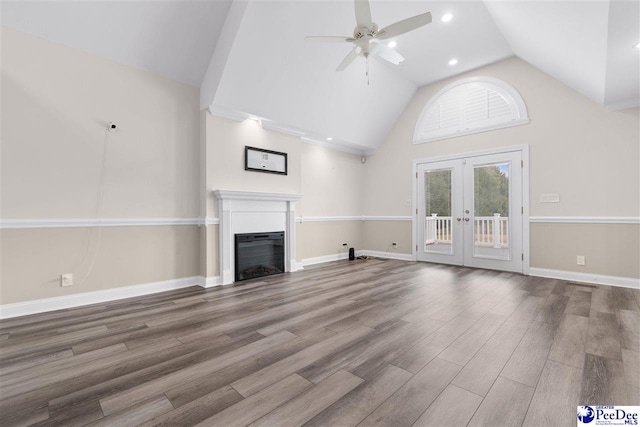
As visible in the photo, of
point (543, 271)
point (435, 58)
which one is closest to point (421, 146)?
point (435, 58)

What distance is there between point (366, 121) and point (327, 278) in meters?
3.40

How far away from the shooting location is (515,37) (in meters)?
4.10

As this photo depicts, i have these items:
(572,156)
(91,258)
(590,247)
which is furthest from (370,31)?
(590,247)

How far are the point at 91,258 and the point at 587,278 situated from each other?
6.72 meters

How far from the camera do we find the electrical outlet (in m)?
3.17

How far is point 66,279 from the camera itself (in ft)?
10.5

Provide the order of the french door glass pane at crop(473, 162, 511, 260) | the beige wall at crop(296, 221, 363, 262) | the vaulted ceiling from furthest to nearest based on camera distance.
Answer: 1. the beige wall at crop(296, 221, 363, 262)
2. the french door glass pane at crop(473, 162, 511, 260)
3. the vaulted ceiling

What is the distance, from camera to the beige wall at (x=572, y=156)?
403cm

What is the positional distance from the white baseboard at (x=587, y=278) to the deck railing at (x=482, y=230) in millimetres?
636

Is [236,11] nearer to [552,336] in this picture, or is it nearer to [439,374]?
[439,374]

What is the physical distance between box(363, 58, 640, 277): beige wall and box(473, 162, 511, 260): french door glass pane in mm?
379

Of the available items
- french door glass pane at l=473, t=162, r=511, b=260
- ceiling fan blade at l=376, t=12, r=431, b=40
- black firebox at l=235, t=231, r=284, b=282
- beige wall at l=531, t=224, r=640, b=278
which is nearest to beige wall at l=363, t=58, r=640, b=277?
beige wall at l=531, t=224, r=640, b=278

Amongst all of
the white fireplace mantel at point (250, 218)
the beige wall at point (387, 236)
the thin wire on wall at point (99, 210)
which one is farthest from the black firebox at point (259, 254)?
the beige wall at point (387, 236)

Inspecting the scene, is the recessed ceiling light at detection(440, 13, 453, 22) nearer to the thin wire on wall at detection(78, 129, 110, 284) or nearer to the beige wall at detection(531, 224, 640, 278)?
the beige wall at detection(531, 224, 640, 278)
